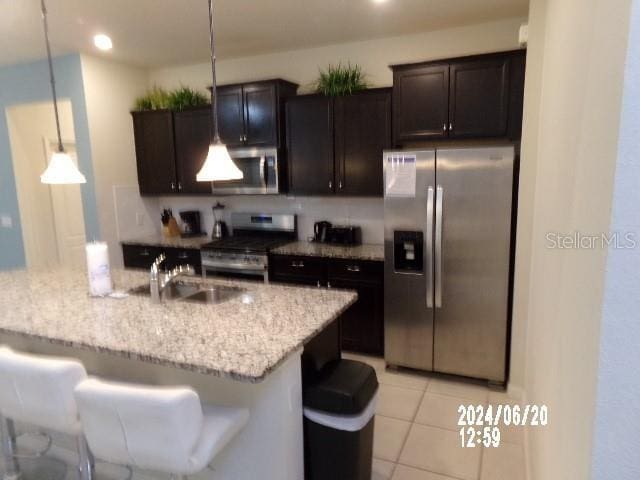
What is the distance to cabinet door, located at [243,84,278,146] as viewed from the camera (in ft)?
12.3

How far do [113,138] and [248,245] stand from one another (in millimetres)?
1800

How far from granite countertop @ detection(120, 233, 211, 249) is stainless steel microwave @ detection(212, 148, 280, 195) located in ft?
2.00

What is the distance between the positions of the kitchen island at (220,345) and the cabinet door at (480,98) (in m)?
1.72

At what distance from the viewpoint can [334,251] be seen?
11.8 feet

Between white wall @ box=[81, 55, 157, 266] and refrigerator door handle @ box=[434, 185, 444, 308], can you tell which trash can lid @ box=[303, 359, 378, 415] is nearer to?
refrigerator door handle @ box=[434, 185, 444, 308]

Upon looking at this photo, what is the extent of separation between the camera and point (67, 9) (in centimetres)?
287

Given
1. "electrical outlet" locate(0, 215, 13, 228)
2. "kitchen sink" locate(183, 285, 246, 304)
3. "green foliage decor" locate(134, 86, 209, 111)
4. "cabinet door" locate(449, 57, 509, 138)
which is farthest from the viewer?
"electrical outlet" locate(0, 215, 13, 228)

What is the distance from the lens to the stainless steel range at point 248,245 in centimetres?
375

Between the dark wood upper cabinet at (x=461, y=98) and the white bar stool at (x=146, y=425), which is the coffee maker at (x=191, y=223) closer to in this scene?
the dark wood upper cabinet at (x=461, y=98)

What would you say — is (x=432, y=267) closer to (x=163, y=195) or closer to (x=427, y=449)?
(x=427, y=449)

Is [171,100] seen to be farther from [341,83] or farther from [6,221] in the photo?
[6,221]

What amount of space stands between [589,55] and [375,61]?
2.84 m

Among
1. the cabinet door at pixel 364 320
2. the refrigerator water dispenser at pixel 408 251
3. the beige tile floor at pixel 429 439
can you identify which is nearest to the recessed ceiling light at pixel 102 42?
the cabinet door at pixel 364 320
